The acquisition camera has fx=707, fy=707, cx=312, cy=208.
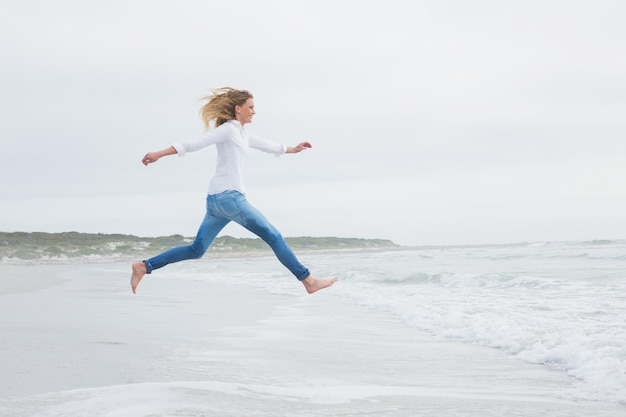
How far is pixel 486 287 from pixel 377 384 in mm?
10071

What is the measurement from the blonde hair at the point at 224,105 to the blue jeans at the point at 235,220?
1.95 feet

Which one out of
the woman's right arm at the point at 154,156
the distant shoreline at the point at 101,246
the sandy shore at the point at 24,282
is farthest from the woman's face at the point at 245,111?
the distant shoreline at the point at 101,246

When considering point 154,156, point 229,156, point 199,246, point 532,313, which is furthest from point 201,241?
point 532,313

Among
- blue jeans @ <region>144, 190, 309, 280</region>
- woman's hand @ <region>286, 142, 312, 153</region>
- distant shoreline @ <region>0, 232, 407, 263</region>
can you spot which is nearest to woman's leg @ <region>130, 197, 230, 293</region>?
blue jeans @ <region>144, 190, 309, 280</region>

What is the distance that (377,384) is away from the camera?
496 cm

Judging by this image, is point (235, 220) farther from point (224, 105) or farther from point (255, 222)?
point (224, 105)

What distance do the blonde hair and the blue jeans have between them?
59 centimetres

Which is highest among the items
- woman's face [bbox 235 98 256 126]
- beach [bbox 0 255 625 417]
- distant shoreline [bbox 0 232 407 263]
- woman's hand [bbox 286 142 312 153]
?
woman's face [bbox 235 98 256 126]

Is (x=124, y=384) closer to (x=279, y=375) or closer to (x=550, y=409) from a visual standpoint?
(x=279, y=375)

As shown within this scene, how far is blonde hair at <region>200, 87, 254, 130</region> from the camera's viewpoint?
5.43m

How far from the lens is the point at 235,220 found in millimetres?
5348

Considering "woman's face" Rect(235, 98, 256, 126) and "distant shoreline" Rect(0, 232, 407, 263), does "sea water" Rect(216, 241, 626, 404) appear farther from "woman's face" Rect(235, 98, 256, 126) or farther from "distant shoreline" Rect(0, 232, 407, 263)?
"distant shoreline" Rect(0, 232, 407, 263)

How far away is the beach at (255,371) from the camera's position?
414 cm

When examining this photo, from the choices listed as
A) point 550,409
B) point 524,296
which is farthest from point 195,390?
point 524,296
